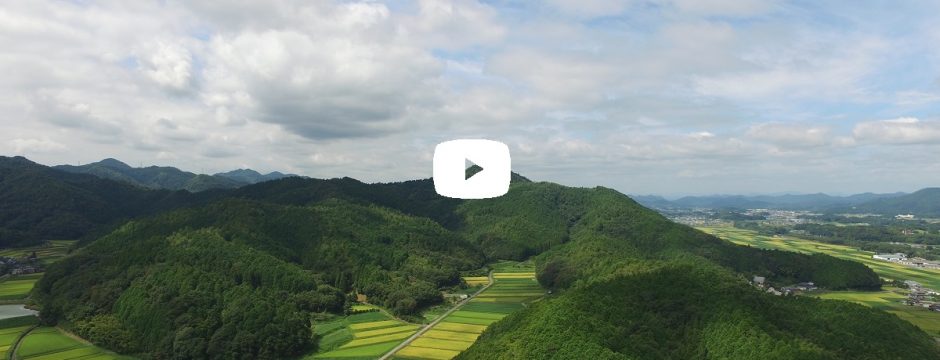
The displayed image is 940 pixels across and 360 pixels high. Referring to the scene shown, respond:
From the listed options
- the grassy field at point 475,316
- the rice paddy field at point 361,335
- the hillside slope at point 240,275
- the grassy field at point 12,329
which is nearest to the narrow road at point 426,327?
the grassy field at point 475,316

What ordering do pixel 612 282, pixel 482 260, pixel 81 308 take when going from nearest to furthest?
pixel 612 282 → pixel 81 308 → pixel 482 260

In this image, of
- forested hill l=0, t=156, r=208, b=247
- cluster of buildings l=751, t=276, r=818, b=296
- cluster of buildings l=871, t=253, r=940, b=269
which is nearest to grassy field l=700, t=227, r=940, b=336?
cluster of buildings l=871, t=253, r=940, b=269

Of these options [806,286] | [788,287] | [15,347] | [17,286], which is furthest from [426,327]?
[806,286]

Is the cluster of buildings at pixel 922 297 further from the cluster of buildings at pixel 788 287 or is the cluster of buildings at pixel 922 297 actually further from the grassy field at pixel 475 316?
the grassy field at pixel 475 316

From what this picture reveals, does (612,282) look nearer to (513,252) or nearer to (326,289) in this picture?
(326,289)

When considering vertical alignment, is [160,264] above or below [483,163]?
below

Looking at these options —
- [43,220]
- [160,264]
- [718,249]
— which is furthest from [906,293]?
[43,220]
